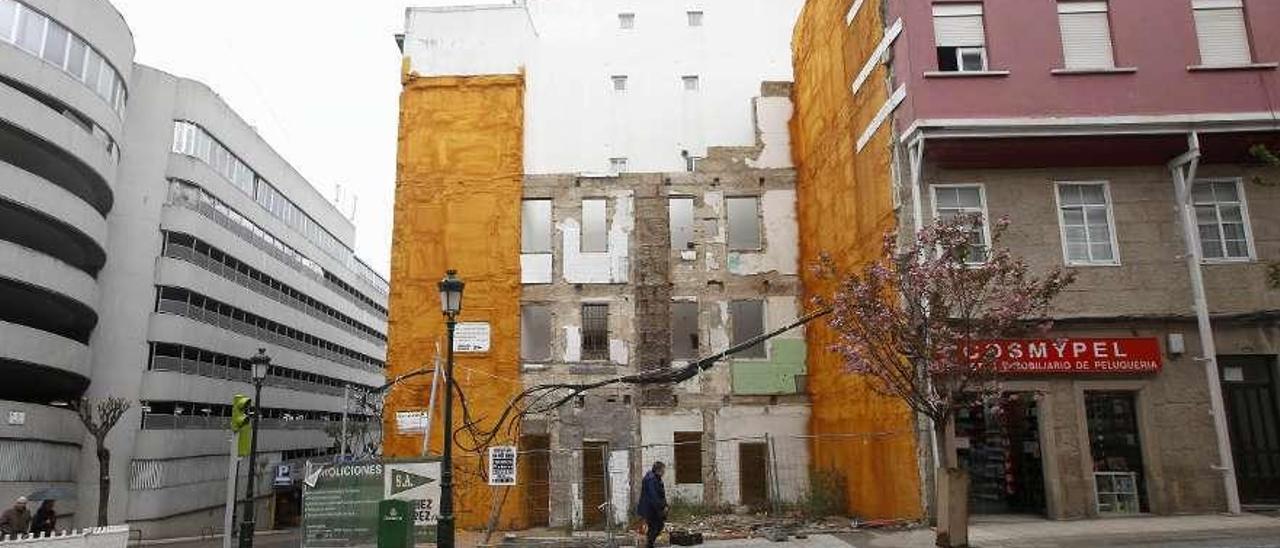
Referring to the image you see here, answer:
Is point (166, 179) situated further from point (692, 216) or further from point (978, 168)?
point (978, 168)

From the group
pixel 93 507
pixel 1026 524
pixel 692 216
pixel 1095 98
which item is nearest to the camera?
pixel 1026 524

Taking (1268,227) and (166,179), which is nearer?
(1268,227)

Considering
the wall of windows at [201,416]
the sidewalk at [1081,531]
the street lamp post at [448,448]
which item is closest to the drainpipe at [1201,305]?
the sidewalk at [1081,531]

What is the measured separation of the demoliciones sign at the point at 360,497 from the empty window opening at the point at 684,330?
9.82 metres

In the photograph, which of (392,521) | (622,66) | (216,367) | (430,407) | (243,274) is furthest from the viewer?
(243,274)

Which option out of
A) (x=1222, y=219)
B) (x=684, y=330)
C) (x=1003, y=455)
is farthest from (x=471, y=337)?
(x=1222, y=219)

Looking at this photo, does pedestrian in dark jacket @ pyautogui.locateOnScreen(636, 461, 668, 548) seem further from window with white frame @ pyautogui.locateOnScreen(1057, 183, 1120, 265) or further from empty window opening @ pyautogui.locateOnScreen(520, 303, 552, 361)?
empty window opening @ pyautogui.locateOnScreen(520, 303, 552, 361)

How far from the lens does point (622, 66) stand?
26.4m

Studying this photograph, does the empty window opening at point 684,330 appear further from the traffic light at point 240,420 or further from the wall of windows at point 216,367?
the wall of windows at point 216,367

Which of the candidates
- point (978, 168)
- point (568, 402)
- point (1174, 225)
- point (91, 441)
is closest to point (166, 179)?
point (91, 441)

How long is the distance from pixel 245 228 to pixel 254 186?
313 cm

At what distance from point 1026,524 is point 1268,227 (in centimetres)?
792

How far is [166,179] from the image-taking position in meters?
37.4

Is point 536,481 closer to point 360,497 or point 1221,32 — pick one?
point 360,497
